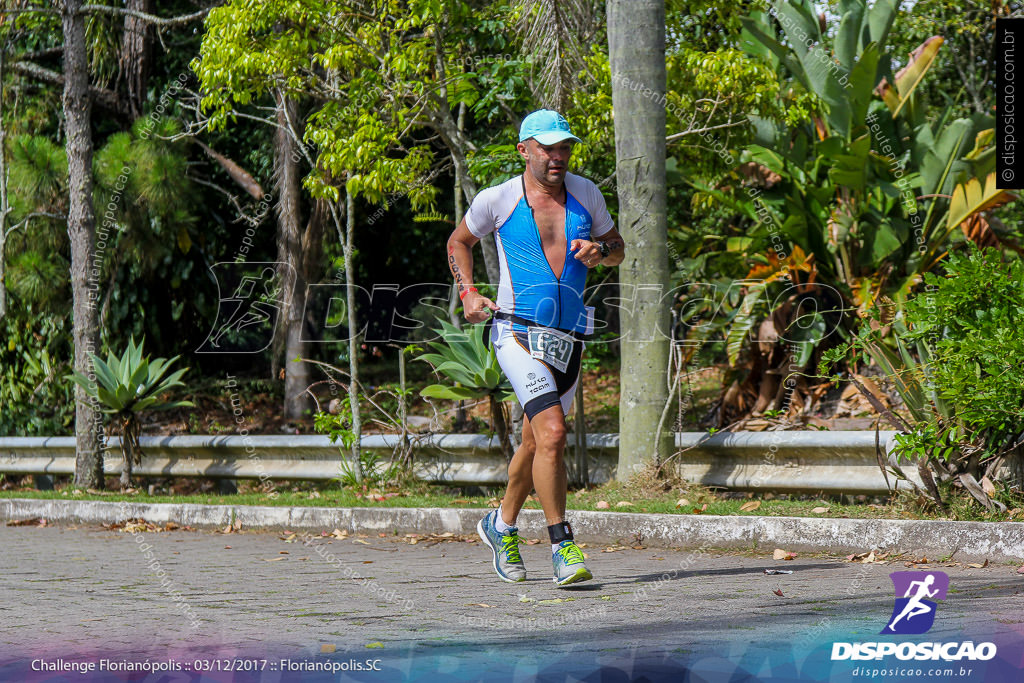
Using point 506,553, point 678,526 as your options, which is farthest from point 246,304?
point 506,553

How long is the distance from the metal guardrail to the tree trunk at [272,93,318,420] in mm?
3090

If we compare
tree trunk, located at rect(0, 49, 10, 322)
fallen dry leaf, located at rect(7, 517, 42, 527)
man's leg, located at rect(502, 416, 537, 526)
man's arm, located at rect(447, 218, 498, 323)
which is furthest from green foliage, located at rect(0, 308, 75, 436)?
man's leg, located at rect(502, 416, 537, 526)

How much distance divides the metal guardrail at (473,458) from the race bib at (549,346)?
236 centimetres

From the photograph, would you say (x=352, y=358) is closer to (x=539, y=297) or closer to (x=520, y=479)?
(x=520, y=479)

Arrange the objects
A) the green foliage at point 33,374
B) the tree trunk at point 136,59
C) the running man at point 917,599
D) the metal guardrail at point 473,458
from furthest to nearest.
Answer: the green foliage at point 33,374
the tree trunk at point 136,59
the metal guardrail at point 473,458
the running man at point 917,599

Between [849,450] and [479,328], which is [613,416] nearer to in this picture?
[479,328]

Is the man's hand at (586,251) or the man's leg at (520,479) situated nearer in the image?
the man's hand at (586,251)

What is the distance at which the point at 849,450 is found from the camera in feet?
23.7

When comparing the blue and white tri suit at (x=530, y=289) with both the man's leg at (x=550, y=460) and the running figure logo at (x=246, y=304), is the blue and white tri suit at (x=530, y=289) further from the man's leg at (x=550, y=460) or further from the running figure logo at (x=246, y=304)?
the running figure logo at (x=246, y=304)

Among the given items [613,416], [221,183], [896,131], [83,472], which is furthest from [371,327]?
[896,131]

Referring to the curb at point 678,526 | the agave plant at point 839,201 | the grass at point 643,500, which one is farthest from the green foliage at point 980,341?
the agave plant at point 839,201

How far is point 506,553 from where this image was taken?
564 cm

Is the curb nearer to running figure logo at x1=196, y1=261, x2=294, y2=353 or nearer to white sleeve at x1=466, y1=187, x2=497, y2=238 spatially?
white sleeve at x1=466, y1=187, x2=497, y2=238

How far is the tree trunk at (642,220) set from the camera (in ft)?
26.0
